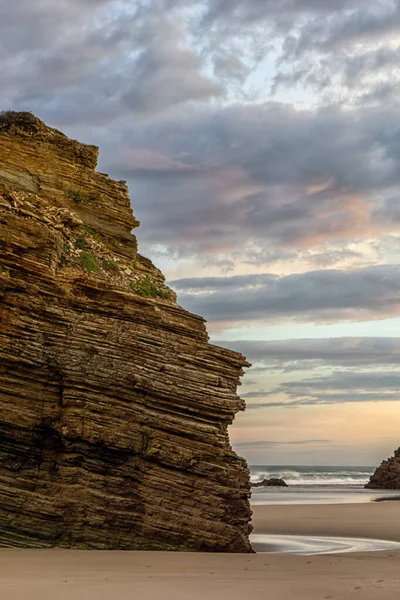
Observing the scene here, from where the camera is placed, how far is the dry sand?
13.3 metres

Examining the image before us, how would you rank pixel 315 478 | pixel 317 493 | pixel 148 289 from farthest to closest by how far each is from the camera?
pixel 315 478 → pixel 317 493 → pixel 148 289

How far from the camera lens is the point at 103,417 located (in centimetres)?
2080

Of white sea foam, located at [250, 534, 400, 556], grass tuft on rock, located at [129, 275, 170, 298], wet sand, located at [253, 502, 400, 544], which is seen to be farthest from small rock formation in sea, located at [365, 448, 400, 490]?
grass tuft on rock, located at [129, 275, 170, 298]

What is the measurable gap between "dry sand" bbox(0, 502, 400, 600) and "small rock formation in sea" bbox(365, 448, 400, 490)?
58.5 metres

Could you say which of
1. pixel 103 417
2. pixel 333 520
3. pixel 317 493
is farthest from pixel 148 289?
pixel 317 493

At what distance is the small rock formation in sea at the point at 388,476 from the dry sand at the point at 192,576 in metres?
58.5

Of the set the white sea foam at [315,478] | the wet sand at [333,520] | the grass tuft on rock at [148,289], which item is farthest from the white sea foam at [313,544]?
the white sea foam at [315,478]

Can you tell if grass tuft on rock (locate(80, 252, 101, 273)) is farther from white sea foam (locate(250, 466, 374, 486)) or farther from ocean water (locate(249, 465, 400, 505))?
white sea foam (locate(250, 466, 374, 486))

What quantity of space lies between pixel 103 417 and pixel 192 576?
6.13 metres

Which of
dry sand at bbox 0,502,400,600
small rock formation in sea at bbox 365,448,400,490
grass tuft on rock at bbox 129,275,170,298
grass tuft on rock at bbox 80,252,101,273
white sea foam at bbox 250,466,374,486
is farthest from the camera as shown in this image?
white sea foam at bbox 250,466,374,486

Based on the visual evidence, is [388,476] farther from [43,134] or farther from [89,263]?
[43,134]

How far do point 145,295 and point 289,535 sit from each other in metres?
11.7

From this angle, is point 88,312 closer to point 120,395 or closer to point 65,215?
point 120,395

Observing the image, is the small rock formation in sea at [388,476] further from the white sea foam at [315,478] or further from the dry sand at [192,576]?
the dry sand at [192,576]
